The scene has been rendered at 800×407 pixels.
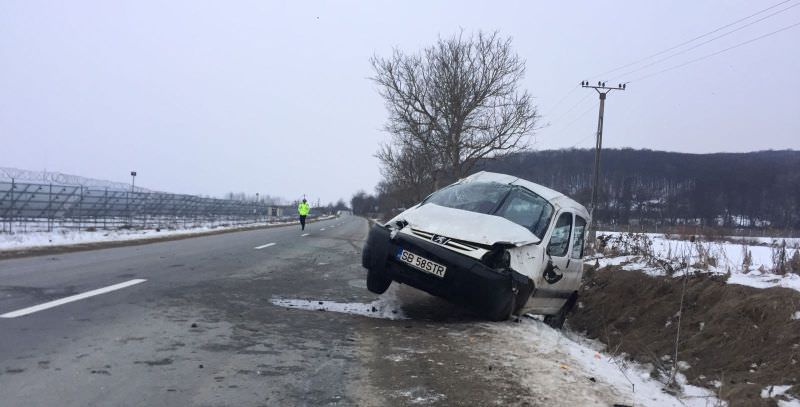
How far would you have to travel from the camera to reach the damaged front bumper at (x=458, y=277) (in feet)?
19.2

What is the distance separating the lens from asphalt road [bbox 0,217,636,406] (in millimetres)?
3820

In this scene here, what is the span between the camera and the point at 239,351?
4.92 meters

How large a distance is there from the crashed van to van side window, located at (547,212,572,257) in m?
0.01

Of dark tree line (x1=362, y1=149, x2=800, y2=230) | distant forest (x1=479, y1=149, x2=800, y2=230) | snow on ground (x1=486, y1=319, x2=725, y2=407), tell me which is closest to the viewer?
snow on ground (x1=486, y1=319, x2=725, y2=407)

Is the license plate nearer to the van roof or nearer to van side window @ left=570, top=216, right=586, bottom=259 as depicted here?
the van roof

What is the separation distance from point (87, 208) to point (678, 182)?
54.1 metres

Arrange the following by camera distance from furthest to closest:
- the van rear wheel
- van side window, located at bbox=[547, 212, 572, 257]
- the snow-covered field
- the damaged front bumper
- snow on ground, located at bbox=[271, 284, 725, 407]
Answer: the snow-covered field → van side window, located at bbox=[547, 212, 572, 257] → the van rear wheel → the damaged front bumper → snow on ground, located at bbox=[271, 284, 725, 407]

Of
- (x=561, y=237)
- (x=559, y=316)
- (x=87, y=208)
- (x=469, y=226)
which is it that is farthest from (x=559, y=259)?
(x=87, y=208)

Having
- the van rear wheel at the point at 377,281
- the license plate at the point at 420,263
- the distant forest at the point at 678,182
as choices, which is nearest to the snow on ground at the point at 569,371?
the van rear wheel at the point at 377,281

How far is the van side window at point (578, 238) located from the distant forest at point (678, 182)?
17542 mm

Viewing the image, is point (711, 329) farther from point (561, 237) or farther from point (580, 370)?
point (580, 370)

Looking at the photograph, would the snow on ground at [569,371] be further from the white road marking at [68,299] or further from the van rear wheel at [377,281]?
the white road marking at [68,299]

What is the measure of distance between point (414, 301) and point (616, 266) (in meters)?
5.43

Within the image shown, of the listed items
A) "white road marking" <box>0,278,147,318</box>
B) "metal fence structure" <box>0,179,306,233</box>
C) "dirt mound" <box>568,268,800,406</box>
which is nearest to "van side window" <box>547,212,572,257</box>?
"dirt mound" <box>568,268,800,406</box>
